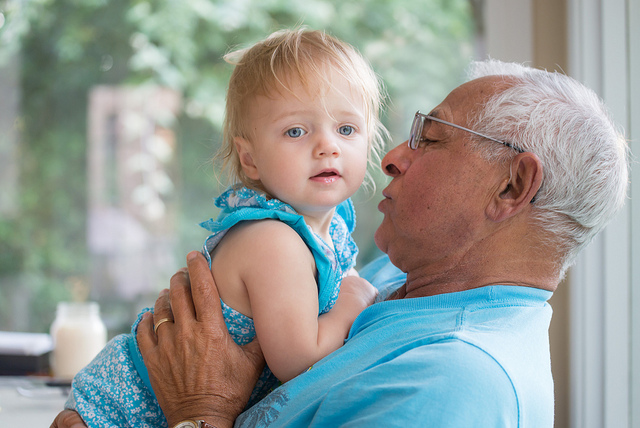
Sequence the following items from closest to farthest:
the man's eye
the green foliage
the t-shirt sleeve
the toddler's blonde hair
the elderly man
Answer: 1. the t-shirt sleeve
2. the elderly man
3. the toddler's blonde hair
4. the man's eye
5. the green foliage

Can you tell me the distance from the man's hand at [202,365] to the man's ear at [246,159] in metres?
0.22

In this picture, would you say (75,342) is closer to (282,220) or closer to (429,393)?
(282,220)

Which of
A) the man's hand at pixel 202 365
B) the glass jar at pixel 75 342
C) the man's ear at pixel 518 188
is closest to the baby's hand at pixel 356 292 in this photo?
the man's hand at pixel 202 365

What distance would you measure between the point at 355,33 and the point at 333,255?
1.95 meters

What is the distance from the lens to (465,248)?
1.21 meters

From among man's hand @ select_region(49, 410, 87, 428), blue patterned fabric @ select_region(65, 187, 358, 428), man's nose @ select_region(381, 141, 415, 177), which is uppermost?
man's nose @ select_region(381, 141, 415, 177)

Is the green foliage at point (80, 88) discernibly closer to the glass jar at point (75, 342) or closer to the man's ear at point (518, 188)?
the glass jar at point (75, 342)

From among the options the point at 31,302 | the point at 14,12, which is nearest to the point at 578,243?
the point at 31,302

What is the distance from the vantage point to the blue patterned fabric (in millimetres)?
1164

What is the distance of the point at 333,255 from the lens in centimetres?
124

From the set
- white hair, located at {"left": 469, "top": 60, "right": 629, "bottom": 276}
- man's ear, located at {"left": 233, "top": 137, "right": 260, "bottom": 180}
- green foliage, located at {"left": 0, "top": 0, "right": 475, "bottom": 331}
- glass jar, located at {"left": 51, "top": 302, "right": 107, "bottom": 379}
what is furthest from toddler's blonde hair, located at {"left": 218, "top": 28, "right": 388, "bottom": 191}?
green foliage, located at {"left": 0, "top": 0, "right": 475, "bottom": 331}

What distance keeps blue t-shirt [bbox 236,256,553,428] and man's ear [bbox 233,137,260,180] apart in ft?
1.28

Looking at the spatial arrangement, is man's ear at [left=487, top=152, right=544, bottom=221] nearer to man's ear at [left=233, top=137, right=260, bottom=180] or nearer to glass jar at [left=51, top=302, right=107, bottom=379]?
man's ear at [left=233, top=137, right=260, bottom=180]

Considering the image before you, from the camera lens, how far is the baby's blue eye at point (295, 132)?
3.86ft
